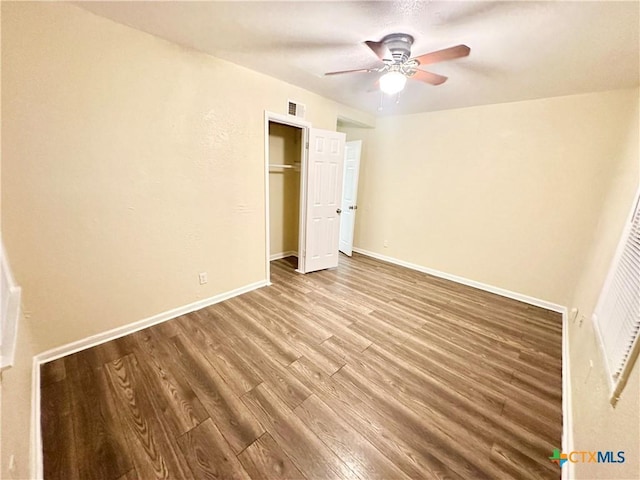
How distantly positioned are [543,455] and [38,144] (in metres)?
3.64

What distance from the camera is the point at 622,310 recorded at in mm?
1153

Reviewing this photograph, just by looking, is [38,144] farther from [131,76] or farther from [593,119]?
[593,119]

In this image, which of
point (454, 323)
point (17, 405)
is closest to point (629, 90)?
point (454, 323)

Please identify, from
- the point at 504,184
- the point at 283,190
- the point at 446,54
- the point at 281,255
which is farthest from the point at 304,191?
the point at 504,184

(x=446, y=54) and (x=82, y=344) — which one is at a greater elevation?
(x=446, y=54)

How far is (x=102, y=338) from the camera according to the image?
6.76 feet

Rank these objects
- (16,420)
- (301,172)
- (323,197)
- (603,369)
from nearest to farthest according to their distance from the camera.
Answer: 1. (16,420)
2. (603,369)
3. (301,172)
4. (323,197)

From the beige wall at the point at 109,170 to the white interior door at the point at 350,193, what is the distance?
2.10m

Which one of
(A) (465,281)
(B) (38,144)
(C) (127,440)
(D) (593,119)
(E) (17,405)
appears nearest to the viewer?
(E) (17,405)

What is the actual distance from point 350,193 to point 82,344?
418 cm

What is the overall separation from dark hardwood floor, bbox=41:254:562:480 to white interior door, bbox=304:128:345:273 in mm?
1236

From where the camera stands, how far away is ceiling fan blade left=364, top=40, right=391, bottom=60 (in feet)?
5.33

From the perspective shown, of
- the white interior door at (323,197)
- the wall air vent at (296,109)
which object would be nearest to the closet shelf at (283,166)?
the white interior door at (323,197)

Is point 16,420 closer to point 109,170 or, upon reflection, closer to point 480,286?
point 109,170
